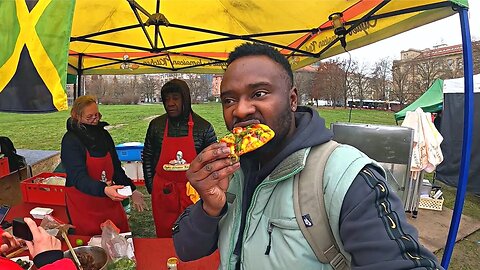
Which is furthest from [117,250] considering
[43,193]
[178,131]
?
[43,193]

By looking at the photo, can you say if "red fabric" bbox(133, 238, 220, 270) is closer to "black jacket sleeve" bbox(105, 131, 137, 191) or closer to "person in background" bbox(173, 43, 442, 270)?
"person in background" bbox(173, 43, 442, 270)

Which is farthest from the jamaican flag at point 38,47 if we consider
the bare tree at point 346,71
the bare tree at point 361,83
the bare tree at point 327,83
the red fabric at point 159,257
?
the bare tree at point 361,83

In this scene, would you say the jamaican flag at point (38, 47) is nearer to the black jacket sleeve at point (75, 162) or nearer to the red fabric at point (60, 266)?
the red fabric at point (60, 266)

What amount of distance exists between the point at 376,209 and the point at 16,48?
4.94 ft

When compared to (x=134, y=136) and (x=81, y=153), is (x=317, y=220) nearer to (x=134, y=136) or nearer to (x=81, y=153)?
(x=81, y=153)

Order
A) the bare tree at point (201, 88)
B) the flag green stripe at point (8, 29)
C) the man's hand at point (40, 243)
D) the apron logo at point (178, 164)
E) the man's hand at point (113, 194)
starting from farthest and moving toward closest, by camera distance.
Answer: the bare tree at point (201, 88), the apron logo at point (178, 164), the man's hand at point (113, 194), the man's hand at point (40, 243), the flag green stripe at point (8, 29)

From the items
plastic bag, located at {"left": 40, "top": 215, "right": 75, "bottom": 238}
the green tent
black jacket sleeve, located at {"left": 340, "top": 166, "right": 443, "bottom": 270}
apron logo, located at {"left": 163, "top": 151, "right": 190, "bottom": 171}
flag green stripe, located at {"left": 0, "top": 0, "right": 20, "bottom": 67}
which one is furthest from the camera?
the green tent

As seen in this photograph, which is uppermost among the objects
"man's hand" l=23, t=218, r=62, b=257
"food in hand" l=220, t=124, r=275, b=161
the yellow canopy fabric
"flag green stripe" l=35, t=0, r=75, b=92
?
the yellow canopy fabric

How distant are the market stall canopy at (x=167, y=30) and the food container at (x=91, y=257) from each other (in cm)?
91

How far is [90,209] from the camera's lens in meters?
2.87

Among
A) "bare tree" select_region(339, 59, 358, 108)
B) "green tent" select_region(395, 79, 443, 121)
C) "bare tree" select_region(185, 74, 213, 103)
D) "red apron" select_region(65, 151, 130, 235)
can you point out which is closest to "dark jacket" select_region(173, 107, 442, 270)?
"red apron" select_region(65, 151, 130, 235)

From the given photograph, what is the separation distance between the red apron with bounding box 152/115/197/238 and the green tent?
8143 mm

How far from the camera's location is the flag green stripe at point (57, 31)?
50.8 inches

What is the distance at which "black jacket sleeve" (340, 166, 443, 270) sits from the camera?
81 cm
